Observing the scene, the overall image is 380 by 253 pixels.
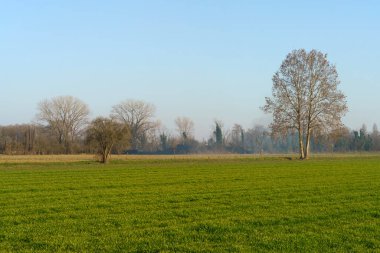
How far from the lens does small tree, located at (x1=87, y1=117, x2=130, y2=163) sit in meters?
57.5

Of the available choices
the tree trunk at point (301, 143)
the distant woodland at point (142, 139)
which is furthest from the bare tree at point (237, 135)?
the tree trunk at point (301, 143)

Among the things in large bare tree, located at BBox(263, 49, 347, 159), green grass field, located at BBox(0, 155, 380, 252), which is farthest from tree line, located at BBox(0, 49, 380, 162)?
green grass field, located at BBox(0, 155, 380, 252)

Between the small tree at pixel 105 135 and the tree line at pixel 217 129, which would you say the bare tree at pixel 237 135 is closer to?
the tree line at pixel 217 129

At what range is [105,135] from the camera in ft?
191

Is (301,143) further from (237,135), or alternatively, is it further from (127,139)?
(237,135)

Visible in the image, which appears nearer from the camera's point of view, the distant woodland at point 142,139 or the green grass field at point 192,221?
the green grass field at point 192,221

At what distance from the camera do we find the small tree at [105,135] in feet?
189

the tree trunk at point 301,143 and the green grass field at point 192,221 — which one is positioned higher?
the tree trunk at point 301,143

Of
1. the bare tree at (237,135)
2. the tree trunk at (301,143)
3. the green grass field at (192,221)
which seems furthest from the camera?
the bare tree at (237,135)

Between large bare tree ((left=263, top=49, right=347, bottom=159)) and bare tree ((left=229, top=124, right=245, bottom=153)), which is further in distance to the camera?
bare tree ((left=229, top=124, right=245, bottom=153))

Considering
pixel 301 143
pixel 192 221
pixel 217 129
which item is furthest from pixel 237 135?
pixel 192 221

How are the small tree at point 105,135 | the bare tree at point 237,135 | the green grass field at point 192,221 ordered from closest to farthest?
1. the green grass field at point 192,221
2. the small tree at point 105,135
3. the bare tree at point 237,135

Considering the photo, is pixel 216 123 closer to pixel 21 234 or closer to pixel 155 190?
pixel 155 190

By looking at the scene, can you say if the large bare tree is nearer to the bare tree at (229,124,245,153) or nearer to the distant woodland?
the distant woodland
